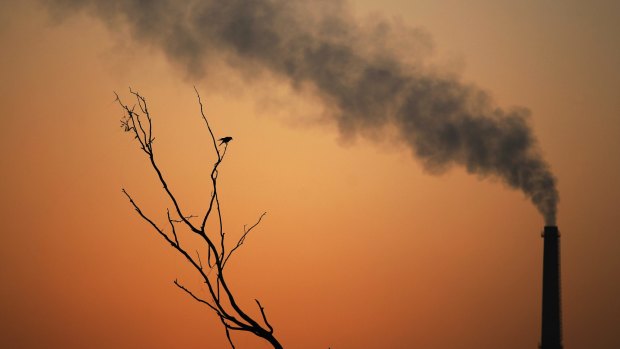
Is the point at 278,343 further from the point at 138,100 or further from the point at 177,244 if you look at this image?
the point at 138,100

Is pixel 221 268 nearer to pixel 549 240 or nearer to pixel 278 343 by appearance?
pixel 278 343

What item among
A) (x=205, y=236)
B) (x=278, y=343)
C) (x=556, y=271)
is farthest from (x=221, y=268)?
(x=556, y=271)

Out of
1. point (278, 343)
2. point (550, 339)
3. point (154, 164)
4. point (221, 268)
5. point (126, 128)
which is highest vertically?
point (550, 339)

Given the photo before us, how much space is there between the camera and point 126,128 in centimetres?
356


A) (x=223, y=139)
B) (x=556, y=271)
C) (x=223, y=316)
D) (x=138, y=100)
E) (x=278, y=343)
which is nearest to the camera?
(x=278, y=343)

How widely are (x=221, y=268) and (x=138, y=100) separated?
38.5 inches

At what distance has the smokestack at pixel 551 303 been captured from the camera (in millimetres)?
27875

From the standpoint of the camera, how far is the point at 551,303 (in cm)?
2781

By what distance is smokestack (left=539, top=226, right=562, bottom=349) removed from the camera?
1097 inches

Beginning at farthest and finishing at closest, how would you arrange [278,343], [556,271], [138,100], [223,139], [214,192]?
[556,271]
[223,139]
[138,100]
[214,192]
[278,343]

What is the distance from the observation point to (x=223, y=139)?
3.86 meters

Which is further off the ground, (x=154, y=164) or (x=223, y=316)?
(x=154, y=164)

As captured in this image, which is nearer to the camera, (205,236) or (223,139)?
(205,236)

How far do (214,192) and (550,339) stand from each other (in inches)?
1062
